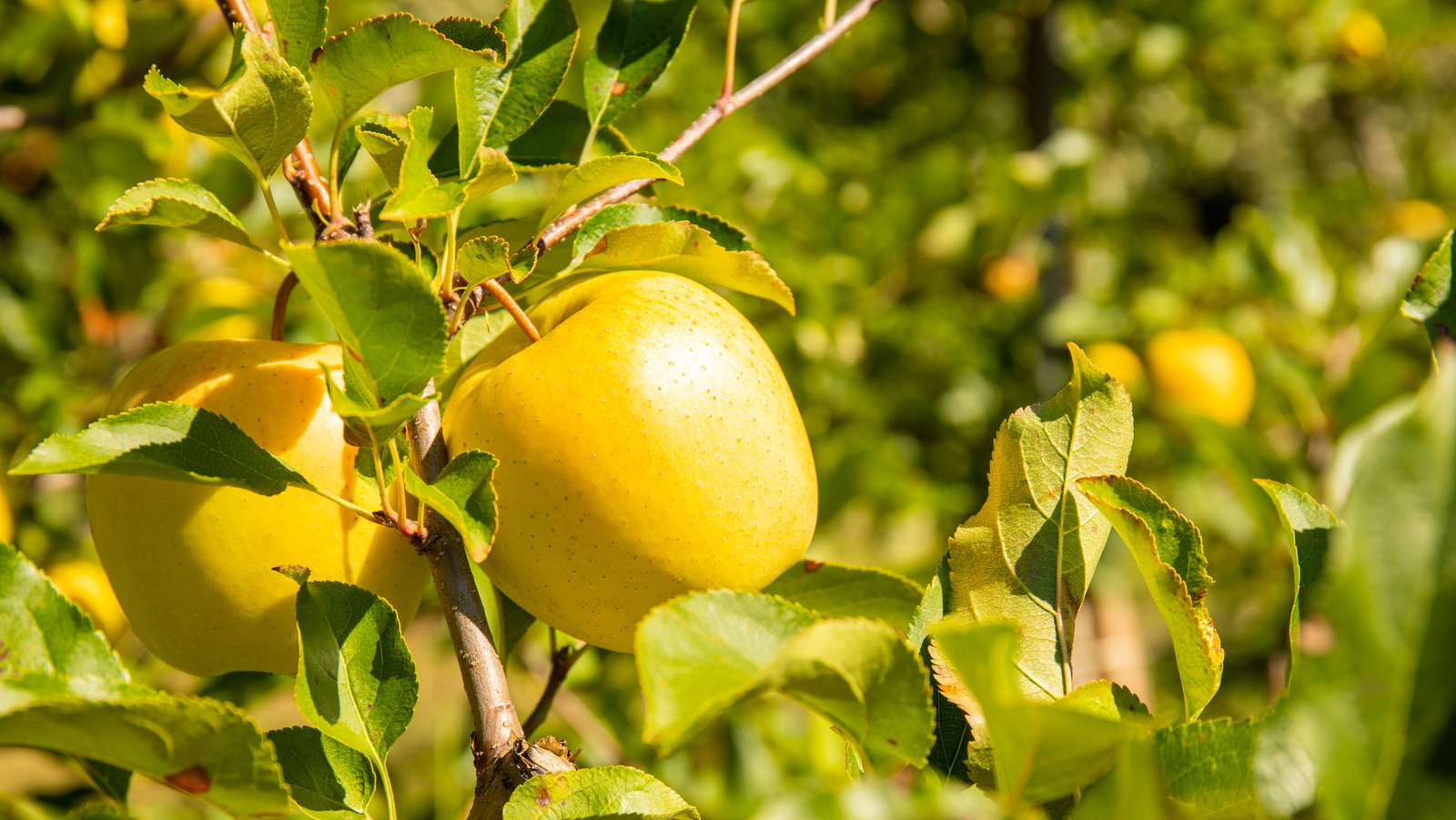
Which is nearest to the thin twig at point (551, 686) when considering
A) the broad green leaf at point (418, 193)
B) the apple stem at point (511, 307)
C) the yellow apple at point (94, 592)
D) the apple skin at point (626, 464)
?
the apple skin at point (626, 464)

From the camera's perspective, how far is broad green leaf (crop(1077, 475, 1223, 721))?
15.6 inches

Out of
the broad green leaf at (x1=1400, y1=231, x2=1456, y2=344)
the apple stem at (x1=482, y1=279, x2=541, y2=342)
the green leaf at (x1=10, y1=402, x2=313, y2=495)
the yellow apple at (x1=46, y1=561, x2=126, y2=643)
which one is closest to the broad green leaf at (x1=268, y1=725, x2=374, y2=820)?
the green leaf at (x1=10, y1=402, x2=313, y2=495)

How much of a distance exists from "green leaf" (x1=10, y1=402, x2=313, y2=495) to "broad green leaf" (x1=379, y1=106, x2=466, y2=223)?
115 millimetres

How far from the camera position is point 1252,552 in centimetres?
152

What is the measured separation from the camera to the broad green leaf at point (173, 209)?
16.7 inches

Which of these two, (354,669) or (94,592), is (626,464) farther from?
(94,592)

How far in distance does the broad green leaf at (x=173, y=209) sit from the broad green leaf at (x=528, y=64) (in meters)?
0.14

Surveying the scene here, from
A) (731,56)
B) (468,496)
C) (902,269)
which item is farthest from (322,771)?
(902,269)

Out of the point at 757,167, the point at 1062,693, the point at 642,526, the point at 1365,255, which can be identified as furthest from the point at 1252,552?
the point at 642,526

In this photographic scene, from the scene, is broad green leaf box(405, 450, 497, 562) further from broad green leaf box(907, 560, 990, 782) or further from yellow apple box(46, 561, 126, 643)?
yellow apple box(46, 561, 126, 643)

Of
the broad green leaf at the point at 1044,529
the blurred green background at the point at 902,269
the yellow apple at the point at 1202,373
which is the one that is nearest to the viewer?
the broad green leaf at the point at 1044,529

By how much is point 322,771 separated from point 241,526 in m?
0.13

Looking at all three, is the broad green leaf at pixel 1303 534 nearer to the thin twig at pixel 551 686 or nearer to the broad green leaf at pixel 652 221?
the broad green leaf at pixel 652 221

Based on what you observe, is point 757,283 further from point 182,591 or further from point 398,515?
point 182,591
